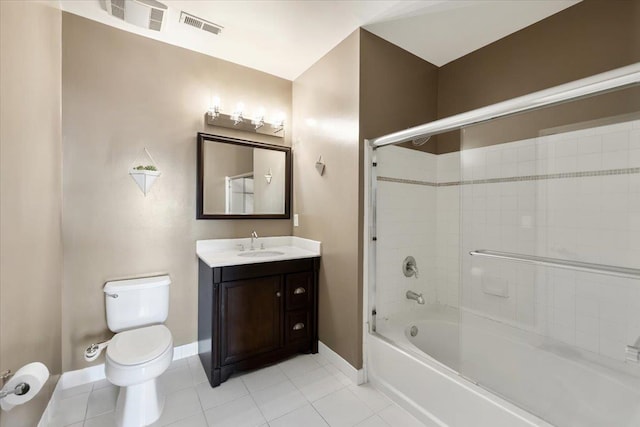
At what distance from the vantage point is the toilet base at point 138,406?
157 centimetres

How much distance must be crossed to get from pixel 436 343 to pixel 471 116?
Result: 170 cm

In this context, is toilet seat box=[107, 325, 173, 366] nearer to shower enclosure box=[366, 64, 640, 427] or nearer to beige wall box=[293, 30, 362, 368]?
beige wall box=[293, 30, 362, 368]

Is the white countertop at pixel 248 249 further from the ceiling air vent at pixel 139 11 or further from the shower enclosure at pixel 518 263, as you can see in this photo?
the ceiling air vent at pixel 139 11

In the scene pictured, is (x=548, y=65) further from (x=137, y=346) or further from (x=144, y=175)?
(x=137, y=346)

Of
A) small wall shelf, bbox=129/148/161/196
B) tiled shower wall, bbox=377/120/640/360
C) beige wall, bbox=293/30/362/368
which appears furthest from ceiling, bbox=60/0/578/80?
small wall shelf, bbox=129/148/161/196

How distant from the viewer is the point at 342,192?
217 cm

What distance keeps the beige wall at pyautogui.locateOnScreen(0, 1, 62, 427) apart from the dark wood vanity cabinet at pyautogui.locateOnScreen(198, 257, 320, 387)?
87 centimetres

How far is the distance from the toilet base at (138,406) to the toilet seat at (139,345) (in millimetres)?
173

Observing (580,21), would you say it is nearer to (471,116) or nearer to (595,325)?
(471,116)

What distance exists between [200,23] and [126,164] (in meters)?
1.18

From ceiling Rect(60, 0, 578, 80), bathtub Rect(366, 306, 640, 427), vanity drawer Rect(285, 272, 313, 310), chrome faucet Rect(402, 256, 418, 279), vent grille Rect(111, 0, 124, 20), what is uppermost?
ceiling Rect(60, 0, 578, 80)

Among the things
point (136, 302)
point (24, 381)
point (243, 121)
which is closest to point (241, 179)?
point (243, 121)

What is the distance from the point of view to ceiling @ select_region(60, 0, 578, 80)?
1867 mm

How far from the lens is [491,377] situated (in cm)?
172
